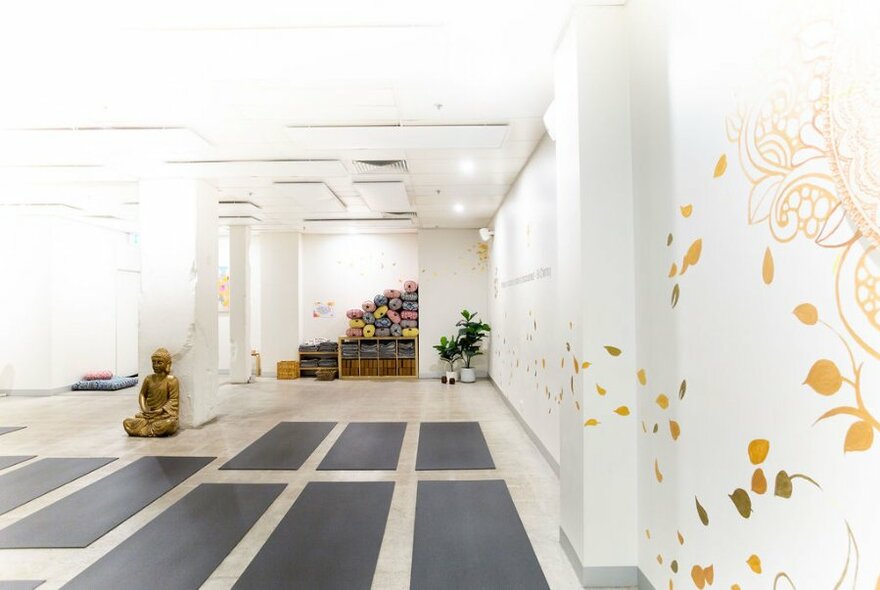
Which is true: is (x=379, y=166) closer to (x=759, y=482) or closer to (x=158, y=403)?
(x=158, y=403)

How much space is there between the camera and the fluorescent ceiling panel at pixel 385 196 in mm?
5562

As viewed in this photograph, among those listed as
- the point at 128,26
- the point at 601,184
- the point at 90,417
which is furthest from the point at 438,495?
the point at 90,417

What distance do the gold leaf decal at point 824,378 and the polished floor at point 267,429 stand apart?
1.71m

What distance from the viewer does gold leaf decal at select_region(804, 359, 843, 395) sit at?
107 centimetres

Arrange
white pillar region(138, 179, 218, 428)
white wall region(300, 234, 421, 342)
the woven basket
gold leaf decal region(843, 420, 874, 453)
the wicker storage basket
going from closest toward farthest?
1. gold leaf decal region(843, 420, 874, 453)
2. white pillar region(138, 179, 218, 428)
3. the woven basket
4. the wicker storage basket
5. white wall region(300, 234, 421, 342)

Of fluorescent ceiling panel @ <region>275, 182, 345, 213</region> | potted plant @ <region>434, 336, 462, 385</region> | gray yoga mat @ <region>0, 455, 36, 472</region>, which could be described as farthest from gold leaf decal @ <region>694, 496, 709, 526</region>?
potted plant @ <region>434, 336, 462, 385</region>

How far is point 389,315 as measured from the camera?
9023mm

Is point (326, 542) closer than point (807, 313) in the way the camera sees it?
No

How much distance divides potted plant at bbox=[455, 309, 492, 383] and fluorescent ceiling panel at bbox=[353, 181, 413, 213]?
8.26ft

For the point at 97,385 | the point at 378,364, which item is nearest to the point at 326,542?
the point at 378,364

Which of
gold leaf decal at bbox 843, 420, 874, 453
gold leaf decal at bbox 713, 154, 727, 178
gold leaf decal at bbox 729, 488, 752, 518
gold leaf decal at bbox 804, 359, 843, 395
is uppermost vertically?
gold leaf decal at bbox 713, 154, 727, 178

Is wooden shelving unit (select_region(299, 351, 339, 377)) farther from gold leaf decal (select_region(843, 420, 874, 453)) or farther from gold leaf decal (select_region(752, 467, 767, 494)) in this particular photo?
gold leaf decal (select_region(843, 420, 874, 453))

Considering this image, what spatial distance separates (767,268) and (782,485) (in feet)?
2.07

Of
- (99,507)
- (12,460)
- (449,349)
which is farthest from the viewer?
(449,349)
